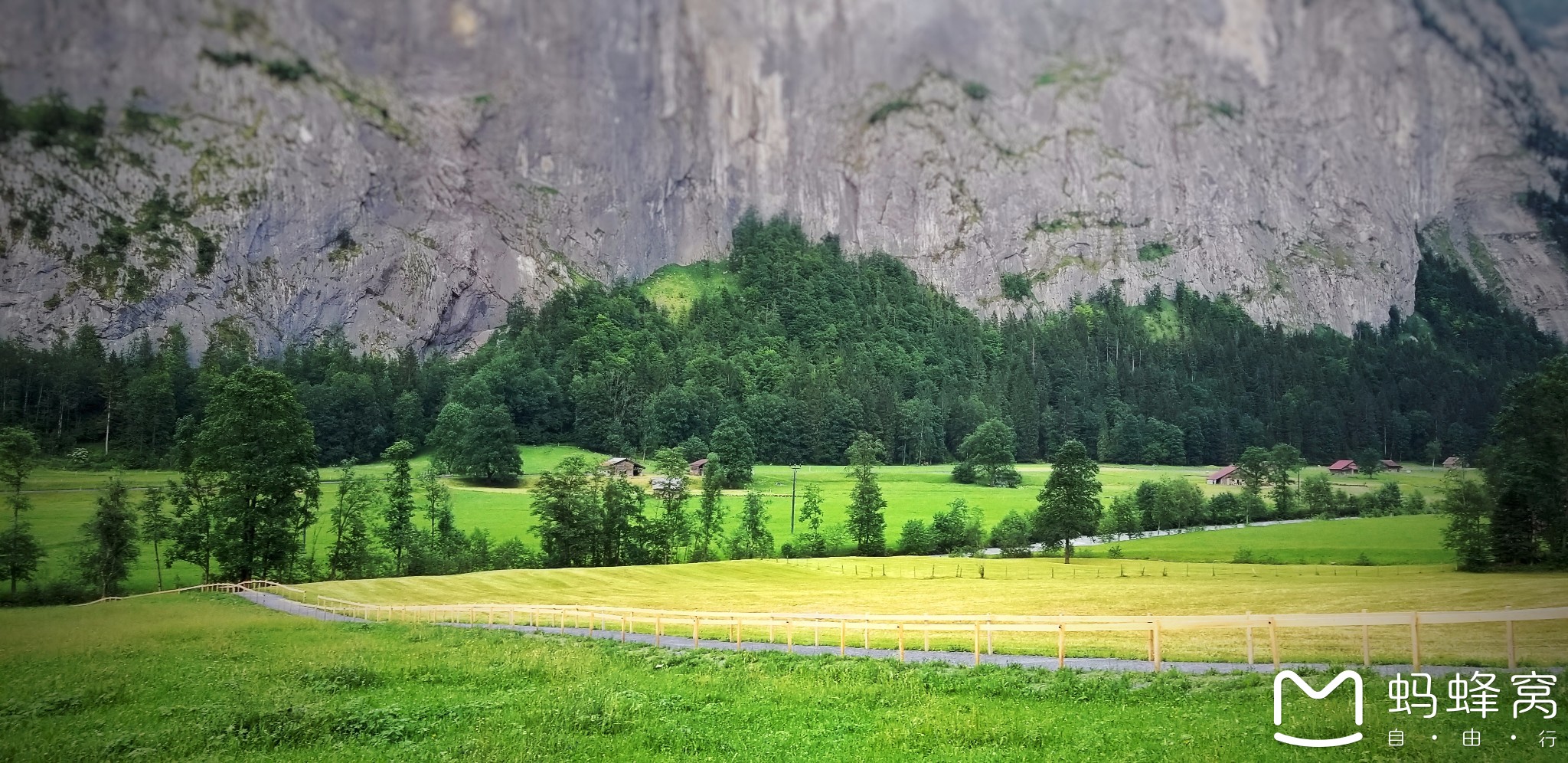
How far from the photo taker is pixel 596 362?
192 metres

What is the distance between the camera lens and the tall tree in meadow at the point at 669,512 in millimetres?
90750

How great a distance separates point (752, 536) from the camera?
3777 inches

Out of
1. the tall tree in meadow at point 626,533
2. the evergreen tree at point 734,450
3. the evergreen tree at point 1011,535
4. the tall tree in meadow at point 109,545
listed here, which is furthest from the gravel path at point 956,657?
the evergreen tree at point 734,450

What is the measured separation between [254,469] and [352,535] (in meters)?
15.0

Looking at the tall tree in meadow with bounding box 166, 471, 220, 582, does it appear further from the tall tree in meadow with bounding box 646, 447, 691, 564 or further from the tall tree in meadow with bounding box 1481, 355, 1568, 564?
the tall tree in meadow with bounding box 1481, 355, 1568, 564

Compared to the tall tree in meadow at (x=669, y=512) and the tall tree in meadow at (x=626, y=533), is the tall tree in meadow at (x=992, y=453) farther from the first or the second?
the tall tree in meadow at (x=626, y=533)

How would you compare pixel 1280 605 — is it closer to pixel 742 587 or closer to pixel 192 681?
pixel 742 587

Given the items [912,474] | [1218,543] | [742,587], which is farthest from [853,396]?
[742,587]

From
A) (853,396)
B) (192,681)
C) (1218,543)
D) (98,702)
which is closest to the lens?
(98,702)

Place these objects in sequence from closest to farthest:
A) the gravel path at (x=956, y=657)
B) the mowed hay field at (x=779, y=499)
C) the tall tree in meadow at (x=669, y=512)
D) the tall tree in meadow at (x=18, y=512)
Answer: the gravel path at (x=956, y=657) < the tall tree in meadow at (x=18, y=512) < the mowed hay field at (x=779, y=499) < the tall tree in meadow at (x=669, y=512)

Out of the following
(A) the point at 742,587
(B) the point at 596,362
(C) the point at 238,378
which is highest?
(B) the point at 596,362

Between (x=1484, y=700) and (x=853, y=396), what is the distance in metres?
163

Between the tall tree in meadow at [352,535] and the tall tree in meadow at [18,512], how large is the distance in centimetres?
2072

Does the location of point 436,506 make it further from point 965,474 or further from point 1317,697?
point 1317,697
